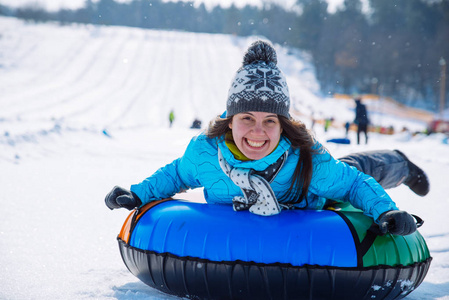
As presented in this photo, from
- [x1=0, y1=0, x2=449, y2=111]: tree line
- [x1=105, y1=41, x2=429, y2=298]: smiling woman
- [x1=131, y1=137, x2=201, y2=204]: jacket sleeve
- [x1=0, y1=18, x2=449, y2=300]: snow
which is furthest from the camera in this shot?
[x1=0, y1=0, x2=449, y2=111]: tree line

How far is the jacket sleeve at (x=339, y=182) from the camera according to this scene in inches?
73.1

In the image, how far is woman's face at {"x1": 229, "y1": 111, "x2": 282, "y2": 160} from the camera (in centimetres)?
181

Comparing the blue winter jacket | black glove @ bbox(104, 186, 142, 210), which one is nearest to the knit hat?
the blue winter jacket

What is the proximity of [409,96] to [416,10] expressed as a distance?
8.85 meters

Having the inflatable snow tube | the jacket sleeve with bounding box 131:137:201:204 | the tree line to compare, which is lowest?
the inflatable snow tube

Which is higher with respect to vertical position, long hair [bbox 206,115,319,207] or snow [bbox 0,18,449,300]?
long hair [bbox 206,115,319,207]

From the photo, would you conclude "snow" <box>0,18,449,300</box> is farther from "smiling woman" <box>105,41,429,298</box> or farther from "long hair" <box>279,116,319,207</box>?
"long hair" <box>279,116,319,207</box>

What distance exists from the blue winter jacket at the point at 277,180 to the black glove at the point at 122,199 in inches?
1.3

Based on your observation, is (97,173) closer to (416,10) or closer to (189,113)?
(189,113)

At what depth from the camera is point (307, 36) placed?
46.6m

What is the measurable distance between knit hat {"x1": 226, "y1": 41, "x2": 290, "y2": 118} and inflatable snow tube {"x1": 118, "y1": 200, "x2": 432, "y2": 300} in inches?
18.3

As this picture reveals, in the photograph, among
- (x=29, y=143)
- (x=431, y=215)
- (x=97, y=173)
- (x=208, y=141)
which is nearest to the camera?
(x=208, y=141)

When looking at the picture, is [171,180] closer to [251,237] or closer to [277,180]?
[277,180]

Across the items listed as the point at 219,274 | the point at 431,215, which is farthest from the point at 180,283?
the point at 431,215
